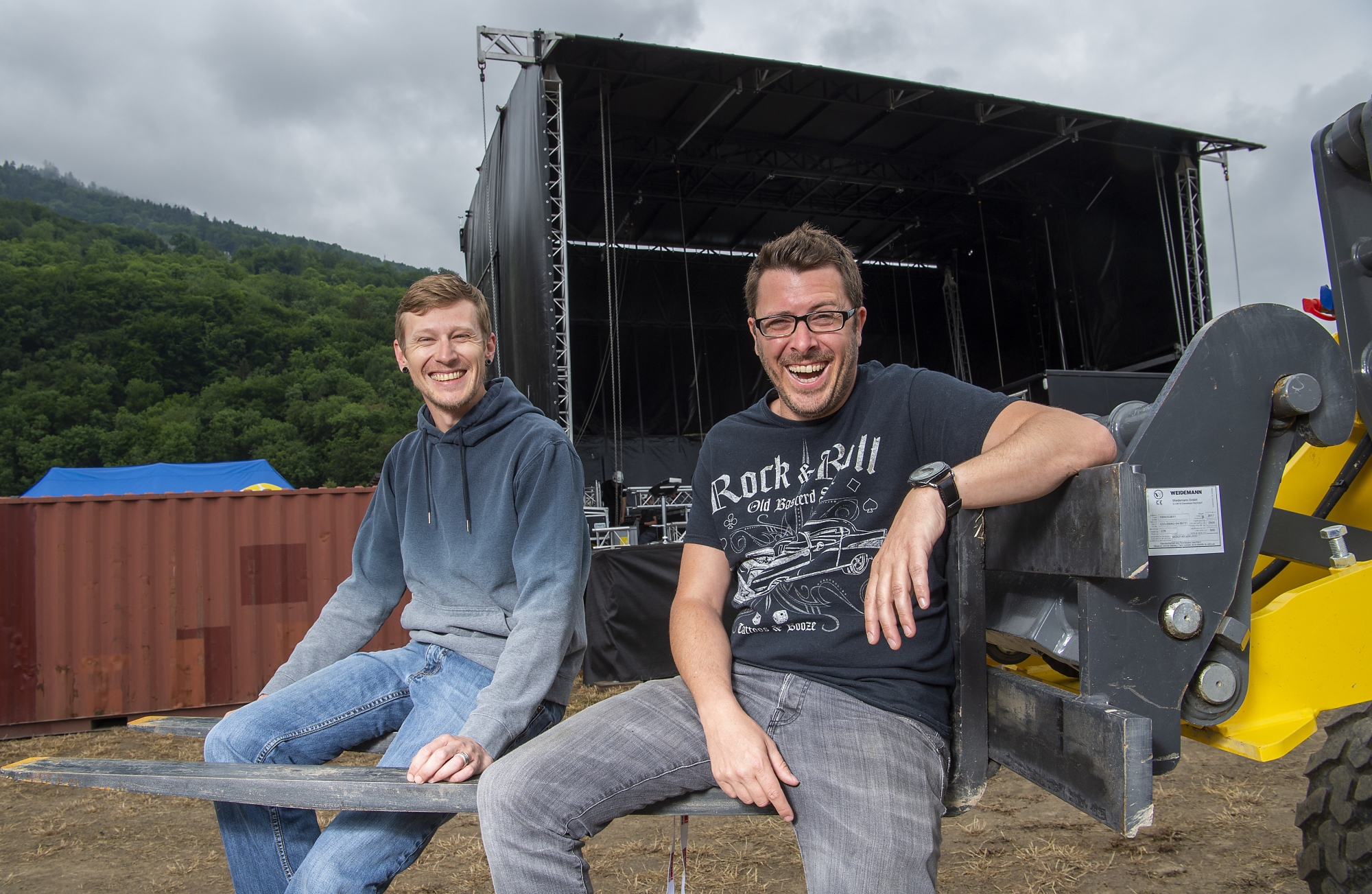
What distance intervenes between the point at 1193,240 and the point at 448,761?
1330 centimetres

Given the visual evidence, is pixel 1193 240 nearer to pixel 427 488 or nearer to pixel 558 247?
pixel 558 247

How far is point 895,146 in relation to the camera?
13.3 m

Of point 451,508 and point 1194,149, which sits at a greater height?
point 1194,149

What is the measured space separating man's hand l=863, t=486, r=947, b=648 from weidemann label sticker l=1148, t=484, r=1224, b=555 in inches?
13.1

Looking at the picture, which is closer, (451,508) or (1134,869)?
(451,508)

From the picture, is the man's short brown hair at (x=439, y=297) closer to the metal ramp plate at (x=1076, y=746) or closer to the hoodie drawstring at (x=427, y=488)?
the hoodie drawstring at (x=427, y=488)

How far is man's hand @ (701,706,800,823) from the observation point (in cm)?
149

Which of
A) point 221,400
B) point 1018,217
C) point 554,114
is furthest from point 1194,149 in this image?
point 221,400

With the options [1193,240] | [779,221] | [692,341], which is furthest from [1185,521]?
[692,341]

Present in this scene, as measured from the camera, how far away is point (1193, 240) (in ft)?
38.8

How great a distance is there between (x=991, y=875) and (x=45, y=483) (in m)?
19.3

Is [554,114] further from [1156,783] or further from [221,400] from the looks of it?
[221,400]

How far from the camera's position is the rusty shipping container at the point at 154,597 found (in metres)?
7.12

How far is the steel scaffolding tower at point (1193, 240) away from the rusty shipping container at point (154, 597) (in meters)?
11.4
